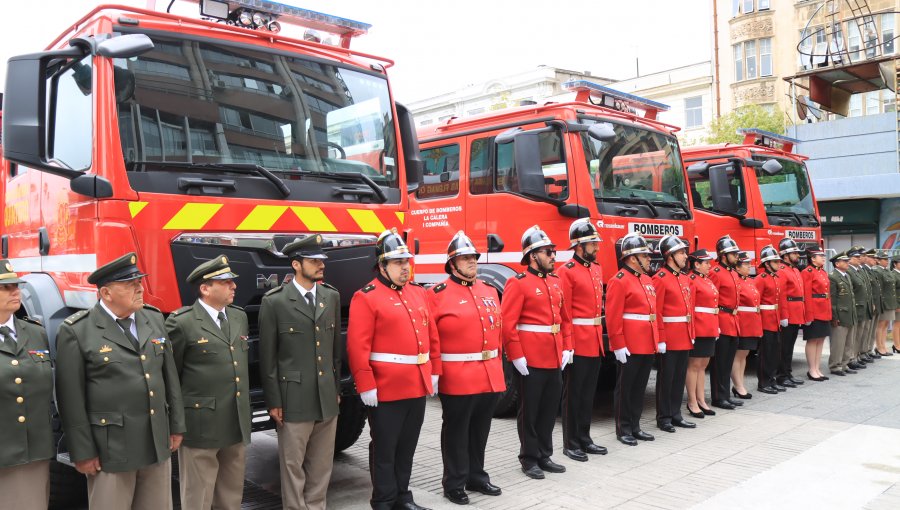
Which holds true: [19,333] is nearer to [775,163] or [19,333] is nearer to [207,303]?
[207,303]

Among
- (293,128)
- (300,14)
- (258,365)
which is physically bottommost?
(258,365)

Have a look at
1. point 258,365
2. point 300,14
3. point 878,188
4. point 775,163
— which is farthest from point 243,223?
point 878,188

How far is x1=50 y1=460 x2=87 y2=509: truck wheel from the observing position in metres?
4.78

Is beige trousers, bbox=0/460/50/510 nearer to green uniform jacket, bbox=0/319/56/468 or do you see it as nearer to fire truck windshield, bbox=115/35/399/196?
green uniform jacket, bbox=0/319/56/468

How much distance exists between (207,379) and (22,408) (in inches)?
38.4

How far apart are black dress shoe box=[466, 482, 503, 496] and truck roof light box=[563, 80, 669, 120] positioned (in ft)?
14.2

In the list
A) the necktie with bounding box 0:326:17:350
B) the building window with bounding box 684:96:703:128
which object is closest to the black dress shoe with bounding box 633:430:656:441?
the necktie with bounding box 0:326:17:350

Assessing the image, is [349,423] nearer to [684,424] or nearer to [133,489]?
[133,489]

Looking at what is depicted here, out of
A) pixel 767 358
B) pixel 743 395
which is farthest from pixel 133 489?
pixel 767 358

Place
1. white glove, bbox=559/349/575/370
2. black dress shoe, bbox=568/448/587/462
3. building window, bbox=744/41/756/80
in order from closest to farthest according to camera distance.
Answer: white glove, bbox=559/349/575/370, black dress shoe, bbox=568/448/587/462, building window, bbox=744/41/756/80

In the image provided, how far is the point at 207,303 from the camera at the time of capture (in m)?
4.19

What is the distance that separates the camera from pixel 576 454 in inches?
251

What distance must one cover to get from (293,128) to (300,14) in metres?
1.02

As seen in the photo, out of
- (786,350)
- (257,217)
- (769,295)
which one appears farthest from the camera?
(786,350)
